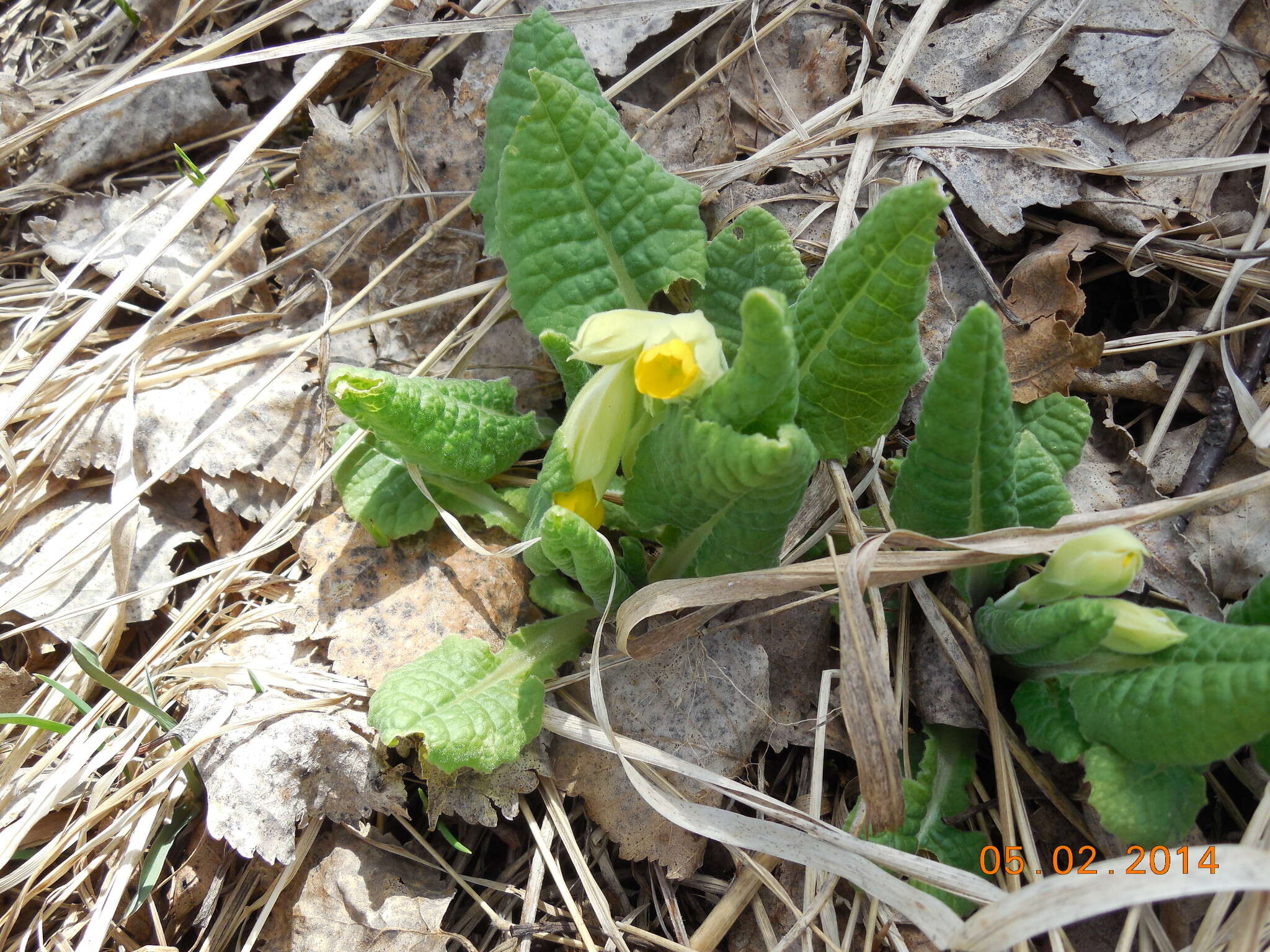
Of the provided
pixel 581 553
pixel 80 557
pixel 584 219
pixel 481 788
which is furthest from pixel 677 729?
pixel 80 557

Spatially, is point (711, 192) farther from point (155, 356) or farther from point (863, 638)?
point (155, 356)

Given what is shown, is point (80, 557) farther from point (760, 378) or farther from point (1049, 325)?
point (1049, 325)

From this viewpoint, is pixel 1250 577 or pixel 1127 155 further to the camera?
pixel 1127 155

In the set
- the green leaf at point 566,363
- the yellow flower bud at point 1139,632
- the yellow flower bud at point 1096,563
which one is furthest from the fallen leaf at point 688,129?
the yellow flower bud at point 1139,632

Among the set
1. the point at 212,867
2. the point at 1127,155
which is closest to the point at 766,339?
the point at 1127,155

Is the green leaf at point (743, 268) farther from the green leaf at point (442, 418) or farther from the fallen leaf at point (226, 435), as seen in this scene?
the fallen leaf at point (226, 435)

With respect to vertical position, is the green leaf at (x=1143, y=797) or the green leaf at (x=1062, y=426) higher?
the green leaf at (x=1062, y=426)
